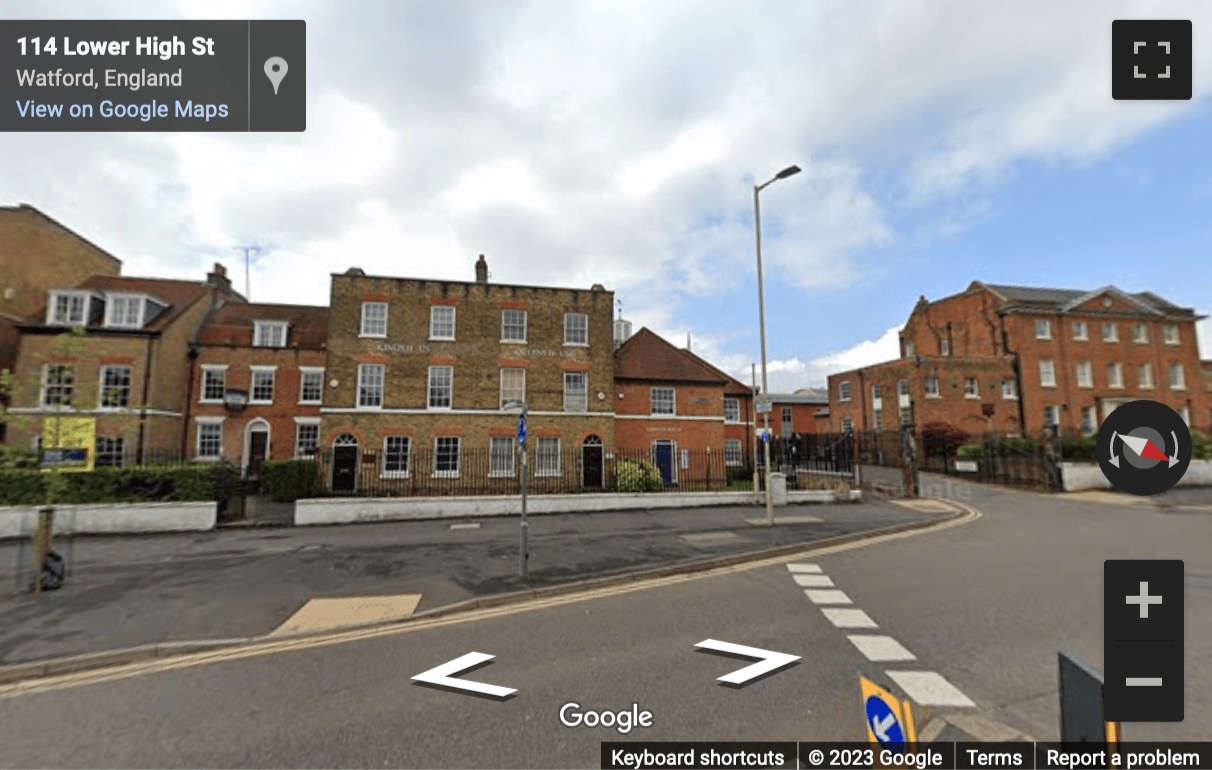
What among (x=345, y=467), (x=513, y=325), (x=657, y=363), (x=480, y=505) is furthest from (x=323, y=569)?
(x=657, y=363)

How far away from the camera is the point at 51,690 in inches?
216

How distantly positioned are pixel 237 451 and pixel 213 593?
2201 centimetres

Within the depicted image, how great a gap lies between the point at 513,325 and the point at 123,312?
2006cm

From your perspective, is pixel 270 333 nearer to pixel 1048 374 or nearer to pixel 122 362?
pixel 122 362

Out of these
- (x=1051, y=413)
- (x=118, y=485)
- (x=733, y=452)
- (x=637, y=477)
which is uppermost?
→ (x=1051, y=413)

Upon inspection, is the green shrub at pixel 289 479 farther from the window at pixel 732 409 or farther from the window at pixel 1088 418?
the window at pixel 1088 418

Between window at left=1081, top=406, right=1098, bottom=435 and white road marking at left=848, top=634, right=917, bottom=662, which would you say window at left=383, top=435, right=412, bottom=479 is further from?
window at left=1081, top=406, right=1098, bottom=435

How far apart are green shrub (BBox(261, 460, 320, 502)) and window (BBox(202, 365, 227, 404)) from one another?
10.1 meters

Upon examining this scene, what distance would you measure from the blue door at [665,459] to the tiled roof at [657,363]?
3457 millimetres

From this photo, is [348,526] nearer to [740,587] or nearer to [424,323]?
[424,323]

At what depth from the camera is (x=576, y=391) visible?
24.9 meters

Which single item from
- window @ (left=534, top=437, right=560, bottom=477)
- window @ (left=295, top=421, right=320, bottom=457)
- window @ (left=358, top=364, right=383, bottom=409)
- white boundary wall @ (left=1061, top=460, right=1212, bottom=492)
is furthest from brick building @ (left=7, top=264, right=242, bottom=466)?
white boundary wall @ (left=1061, top=460, right=1212, bottom=492)

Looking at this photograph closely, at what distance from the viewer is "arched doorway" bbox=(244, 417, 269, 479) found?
88.2ft

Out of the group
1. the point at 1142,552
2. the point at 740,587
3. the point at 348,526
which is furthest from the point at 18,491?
the point at 1142,552
